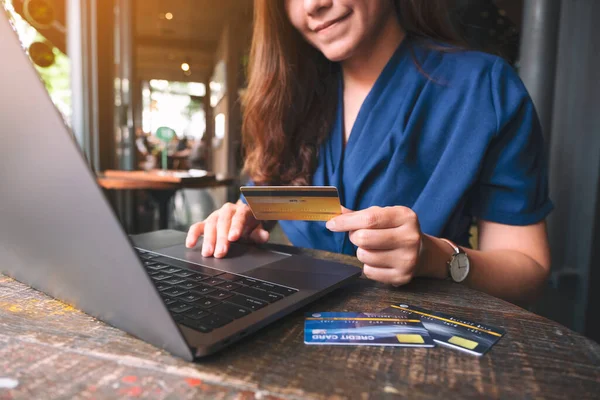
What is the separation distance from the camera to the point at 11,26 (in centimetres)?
29

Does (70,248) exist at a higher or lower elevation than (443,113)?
lower

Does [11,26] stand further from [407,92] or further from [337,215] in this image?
[407,92]

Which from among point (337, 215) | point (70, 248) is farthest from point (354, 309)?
point (70, 248)

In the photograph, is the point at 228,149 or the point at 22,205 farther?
the point at 228,149

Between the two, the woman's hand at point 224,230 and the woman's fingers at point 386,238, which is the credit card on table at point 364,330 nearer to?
the woman's fingers at point 386,238

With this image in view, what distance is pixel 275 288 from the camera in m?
0.48

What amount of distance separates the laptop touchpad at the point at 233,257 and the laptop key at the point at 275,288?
8cm

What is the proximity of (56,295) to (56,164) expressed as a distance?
0.74 feet

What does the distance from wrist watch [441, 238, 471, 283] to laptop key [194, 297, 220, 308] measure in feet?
1.22

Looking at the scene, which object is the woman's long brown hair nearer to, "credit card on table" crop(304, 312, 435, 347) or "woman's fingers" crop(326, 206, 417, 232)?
"woman's fingers" crop(326, 206, 417, 232)

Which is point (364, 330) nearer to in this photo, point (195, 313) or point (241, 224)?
point (195, 313)

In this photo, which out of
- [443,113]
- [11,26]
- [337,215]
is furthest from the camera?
[443,113]

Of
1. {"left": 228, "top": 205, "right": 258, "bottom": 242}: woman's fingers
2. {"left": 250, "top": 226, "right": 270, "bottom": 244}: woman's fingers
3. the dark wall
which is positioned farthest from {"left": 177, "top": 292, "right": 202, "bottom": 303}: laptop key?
the dark wall

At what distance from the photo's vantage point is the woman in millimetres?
779
